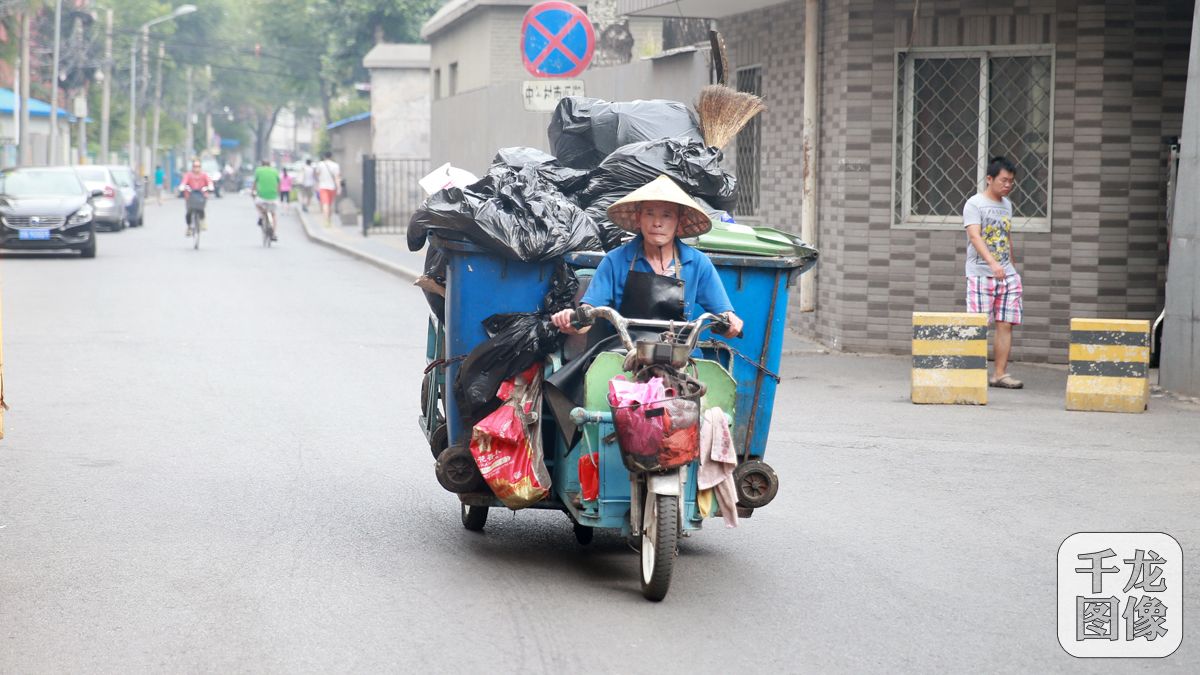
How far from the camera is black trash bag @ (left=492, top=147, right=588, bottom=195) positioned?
752 cm

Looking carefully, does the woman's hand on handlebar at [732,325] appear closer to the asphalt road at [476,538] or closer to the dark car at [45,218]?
the asphalt road at [476,538]

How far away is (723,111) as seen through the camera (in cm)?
846

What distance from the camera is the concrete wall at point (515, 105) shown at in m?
18.4

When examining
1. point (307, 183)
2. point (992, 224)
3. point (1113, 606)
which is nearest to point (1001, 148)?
point (992, 224)

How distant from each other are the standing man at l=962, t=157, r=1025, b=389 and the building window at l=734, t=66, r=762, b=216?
4974 millimetres

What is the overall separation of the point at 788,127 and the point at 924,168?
1.88 metres

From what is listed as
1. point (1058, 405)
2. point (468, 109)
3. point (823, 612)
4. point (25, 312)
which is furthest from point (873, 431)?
point (468, 109)

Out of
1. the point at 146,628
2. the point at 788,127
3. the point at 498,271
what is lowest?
the point at 146,628

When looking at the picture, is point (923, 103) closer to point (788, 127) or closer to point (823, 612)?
point (788, 127)

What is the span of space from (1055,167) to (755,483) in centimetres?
834

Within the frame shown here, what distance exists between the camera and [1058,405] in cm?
1143

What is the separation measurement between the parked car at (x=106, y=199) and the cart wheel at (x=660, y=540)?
104 feet

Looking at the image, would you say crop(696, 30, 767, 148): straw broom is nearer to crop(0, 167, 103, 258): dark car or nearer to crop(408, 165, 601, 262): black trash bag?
crop(408, 165, 601, 262): black trash bag

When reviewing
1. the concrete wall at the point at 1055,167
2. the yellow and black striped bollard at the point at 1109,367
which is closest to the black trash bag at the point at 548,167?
the yellow and black striped bollard at the point at 1109,367
